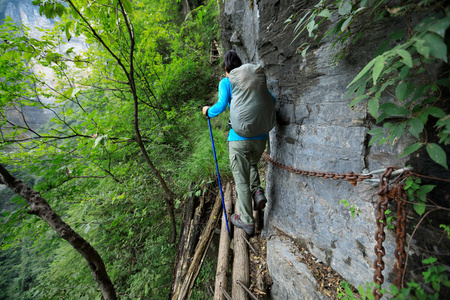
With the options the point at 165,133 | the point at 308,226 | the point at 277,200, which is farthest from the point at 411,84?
the point at 165,133

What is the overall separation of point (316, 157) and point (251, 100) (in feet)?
3.29

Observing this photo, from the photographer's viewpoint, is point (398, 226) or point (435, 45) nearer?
point (435, 45)

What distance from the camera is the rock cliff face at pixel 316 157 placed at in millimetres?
1539

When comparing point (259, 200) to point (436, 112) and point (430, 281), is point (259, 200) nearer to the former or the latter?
point (430, 281)

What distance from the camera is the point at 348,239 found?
1.70 metres

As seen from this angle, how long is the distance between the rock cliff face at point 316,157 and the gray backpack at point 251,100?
0.33 m

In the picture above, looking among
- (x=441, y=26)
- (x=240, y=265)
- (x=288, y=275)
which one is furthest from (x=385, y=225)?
(x=240, y=265)

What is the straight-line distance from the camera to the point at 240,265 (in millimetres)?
2566

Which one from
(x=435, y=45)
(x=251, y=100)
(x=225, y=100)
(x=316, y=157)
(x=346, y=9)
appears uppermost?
(x=346, y=9)

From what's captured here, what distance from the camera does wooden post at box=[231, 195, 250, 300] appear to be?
2.25m

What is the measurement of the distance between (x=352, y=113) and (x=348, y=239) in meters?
1.17

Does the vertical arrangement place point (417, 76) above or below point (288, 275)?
above

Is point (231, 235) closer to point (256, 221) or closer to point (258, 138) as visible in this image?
point (256, 221)

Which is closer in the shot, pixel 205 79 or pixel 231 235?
pixel 231 235
